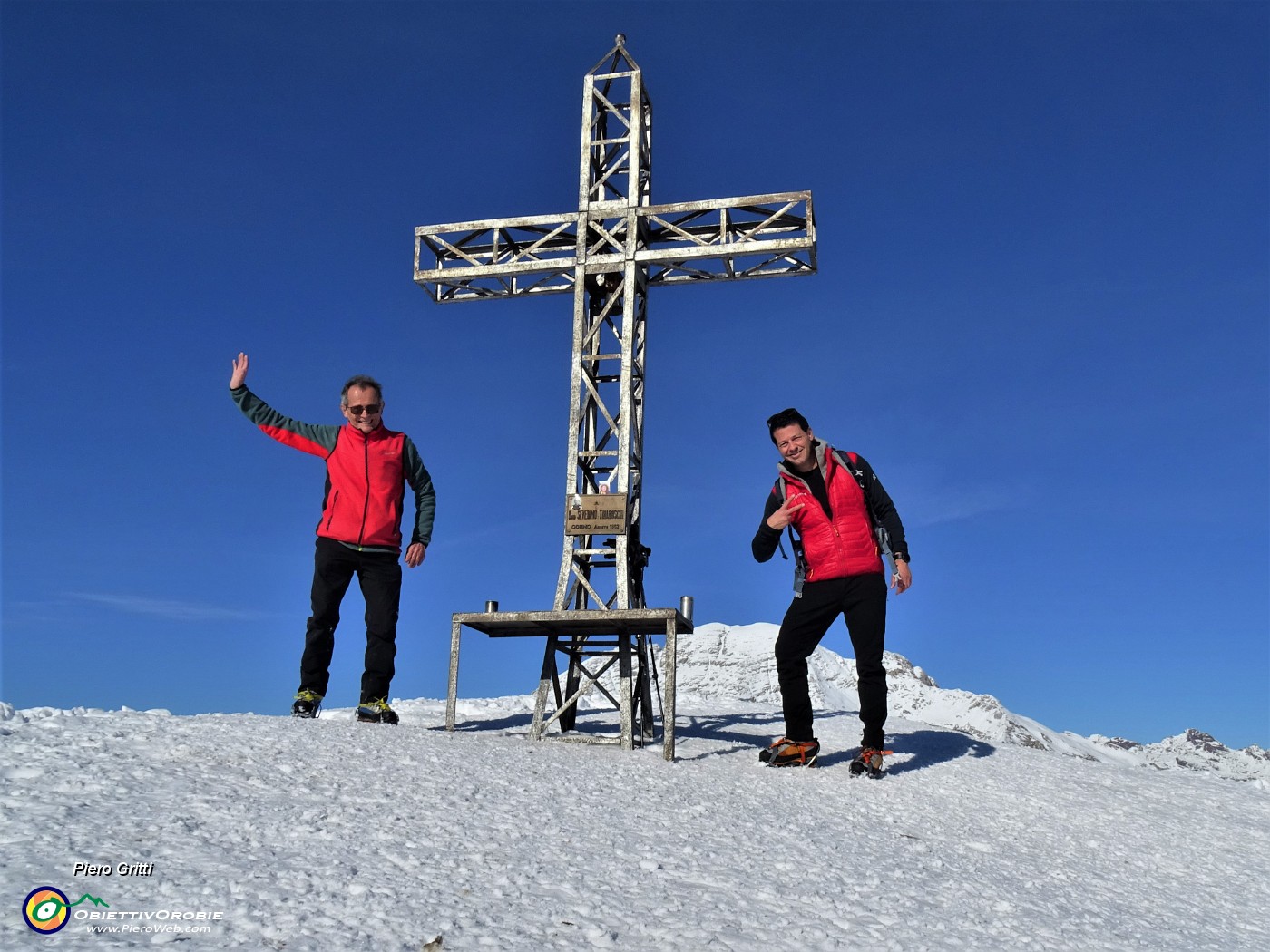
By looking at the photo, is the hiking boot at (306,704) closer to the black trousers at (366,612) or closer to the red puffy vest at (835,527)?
the black trousers at (366,612)

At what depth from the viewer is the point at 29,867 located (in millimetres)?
3697

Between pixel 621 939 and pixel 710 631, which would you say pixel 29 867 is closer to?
pixel 621 939

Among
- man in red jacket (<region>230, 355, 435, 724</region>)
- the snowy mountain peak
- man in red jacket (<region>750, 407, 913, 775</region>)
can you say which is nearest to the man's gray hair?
man in red jacket (<region>230, 355, 435, 724</region>)

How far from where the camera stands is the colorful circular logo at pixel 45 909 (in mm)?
3328

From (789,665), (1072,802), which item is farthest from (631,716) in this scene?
(1072,802)

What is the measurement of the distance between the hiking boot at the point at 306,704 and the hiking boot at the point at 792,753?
138 inches

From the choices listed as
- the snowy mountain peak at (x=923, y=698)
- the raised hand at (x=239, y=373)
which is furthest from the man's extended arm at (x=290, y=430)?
the snowy mountain peak at (x=923, y=698)

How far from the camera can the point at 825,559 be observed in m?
8.01

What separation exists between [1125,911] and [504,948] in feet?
11.6

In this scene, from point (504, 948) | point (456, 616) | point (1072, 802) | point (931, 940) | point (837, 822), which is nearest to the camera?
point (504, 948)

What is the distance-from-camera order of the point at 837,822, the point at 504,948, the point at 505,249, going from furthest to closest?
the point at 505,249 < the point at 837,822 < the point at 504,948

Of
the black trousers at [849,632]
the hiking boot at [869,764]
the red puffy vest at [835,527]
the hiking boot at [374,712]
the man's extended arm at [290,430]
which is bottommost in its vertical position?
the hiking boot at [869,764]

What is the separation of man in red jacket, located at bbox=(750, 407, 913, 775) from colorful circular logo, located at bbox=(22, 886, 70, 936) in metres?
5.37

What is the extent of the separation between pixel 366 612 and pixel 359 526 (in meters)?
0.70
